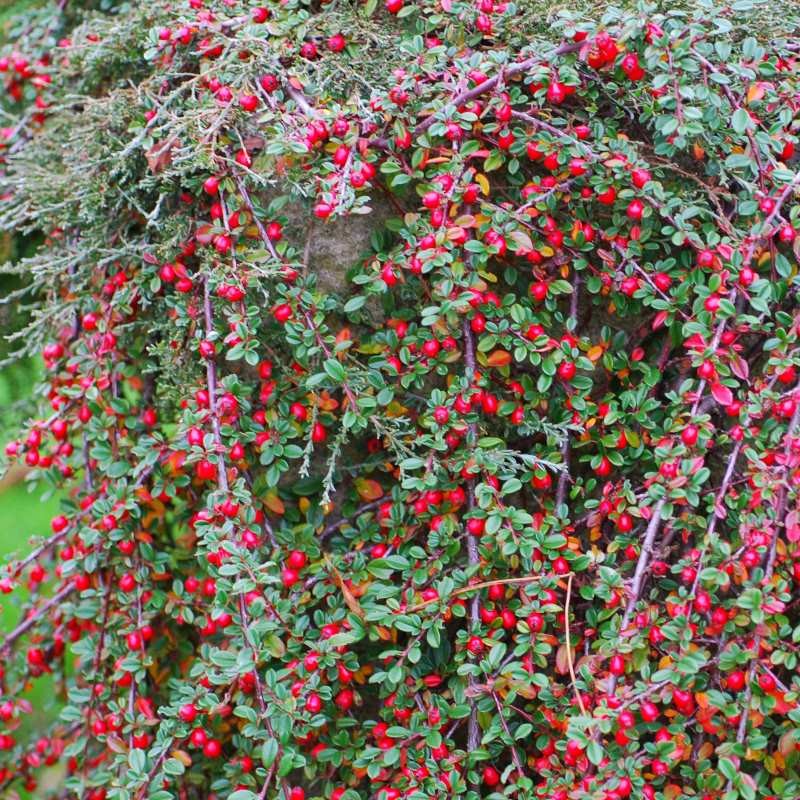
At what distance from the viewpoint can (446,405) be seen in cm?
170

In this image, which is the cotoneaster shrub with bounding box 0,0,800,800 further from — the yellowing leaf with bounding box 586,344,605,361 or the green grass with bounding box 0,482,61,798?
the green grass with bounding box 0,482,61,798

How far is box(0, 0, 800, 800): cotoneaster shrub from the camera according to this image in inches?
62.9

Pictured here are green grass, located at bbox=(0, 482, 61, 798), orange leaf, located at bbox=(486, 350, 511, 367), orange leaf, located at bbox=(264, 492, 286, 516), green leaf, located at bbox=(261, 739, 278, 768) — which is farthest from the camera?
green grass, located at bbox=(0, 482, 61, 798)

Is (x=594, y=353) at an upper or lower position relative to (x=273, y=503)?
upper

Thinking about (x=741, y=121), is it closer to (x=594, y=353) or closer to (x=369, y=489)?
(x=594, y=353)

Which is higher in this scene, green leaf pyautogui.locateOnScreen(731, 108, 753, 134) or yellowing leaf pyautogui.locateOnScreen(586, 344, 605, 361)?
green leaf pyautogui.locateOnScreen(731, 108, 753, 134)

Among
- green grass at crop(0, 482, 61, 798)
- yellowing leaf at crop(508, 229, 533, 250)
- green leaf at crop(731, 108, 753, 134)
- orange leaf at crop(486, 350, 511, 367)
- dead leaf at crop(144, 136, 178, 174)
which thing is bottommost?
green grass at crop(0, 482, 61, 798)

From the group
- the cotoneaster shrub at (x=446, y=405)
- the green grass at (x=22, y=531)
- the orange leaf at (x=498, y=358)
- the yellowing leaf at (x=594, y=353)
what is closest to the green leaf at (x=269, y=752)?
the cotoneaster shrub at (x=446, y=405)

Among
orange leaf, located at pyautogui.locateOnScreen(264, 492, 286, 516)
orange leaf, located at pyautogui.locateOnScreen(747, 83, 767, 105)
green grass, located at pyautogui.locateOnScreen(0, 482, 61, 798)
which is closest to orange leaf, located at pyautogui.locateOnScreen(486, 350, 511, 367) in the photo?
orange leaf, located at pyautogui.locateOnScreen(264, 492, 286, 516)

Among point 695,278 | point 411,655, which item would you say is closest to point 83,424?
point 411,655

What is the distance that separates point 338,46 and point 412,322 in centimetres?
59

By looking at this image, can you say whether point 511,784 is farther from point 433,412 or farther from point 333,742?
point 433,412

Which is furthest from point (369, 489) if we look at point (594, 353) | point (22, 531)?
point (22, 531)

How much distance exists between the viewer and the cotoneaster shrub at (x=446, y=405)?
1597mm
